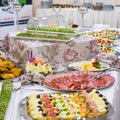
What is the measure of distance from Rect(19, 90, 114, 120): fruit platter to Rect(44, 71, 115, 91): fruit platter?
0.13 metres

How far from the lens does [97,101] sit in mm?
1165

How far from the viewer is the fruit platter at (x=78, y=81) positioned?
1394 mm

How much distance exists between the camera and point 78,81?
1443 mm

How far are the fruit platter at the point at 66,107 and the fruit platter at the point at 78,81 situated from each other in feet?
0.43

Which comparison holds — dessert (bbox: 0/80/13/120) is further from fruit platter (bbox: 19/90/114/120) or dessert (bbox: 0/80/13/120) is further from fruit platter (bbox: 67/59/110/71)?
fruit platter (bbox: 67/59/110/71)

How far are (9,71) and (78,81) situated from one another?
370 mm

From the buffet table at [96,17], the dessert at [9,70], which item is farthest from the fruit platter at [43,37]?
the buffet table at [96,17]

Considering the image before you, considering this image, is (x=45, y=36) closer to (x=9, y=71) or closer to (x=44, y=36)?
(x=44, y=36)

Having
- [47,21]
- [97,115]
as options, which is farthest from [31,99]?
[47,21]

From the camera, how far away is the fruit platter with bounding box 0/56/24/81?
4.98ft

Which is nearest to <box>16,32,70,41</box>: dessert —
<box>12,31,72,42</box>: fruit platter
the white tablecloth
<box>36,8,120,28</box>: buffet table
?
<box>12,31,72,42</box>: fruit platter

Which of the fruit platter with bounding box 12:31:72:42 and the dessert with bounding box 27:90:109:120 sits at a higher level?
the fruit platter with bounding box 12:31:72:42

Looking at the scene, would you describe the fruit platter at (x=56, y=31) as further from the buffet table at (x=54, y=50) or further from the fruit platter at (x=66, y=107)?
the fruit platter at (x=66, y=107)

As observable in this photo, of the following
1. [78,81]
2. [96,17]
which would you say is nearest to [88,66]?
[78,81]
